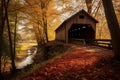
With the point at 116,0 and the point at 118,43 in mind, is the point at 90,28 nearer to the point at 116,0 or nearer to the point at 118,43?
the point at 116,0

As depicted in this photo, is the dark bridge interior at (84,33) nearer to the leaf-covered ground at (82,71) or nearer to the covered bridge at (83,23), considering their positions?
the covered bridge at (83,23)

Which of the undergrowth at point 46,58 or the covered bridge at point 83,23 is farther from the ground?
the covered bridge at point 83,23

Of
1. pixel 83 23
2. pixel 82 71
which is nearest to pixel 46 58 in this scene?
pixel 83 23

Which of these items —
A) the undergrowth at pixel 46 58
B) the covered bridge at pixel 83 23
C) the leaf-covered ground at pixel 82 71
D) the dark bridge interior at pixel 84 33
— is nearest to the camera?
the leaf-covered ground at pixel 82 71

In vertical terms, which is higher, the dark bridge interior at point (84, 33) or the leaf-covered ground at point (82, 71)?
the dark bridge interior at point (84, 33)

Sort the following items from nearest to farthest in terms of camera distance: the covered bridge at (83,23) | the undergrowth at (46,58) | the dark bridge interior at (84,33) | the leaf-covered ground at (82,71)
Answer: the leaf-covered ground at (82,71) < the undergrowth at (46,58) < the covered bridge at (83,23) < the dark bridge interior at (84,33)

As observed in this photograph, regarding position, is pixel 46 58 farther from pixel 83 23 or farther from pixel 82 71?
pixel 82 71

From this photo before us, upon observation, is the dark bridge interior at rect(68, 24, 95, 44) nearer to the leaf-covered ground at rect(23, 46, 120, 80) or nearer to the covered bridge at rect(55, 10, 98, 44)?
the covered bridge at rect(55, 10, 98, 44)

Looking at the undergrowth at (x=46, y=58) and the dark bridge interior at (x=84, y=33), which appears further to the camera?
the dark bridge interior at (x=84, y=33)

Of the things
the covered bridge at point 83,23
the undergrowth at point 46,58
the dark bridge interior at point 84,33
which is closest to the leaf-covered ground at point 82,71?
the undergrowth at point 46,58

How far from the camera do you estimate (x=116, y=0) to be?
2180 centimetres

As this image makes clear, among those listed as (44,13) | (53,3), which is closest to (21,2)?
(44,13)

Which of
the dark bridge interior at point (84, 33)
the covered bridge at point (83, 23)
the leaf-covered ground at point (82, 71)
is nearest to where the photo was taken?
the leaf-covered ground at point (82, 71)

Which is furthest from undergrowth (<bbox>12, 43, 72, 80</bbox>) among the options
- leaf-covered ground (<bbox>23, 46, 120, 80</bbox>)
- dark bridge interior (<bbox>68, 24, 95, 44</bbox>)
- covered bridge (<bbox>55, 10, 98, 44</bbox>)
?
dark bridge interior (<bbox>68, 24, 95, 44</bbox>)
